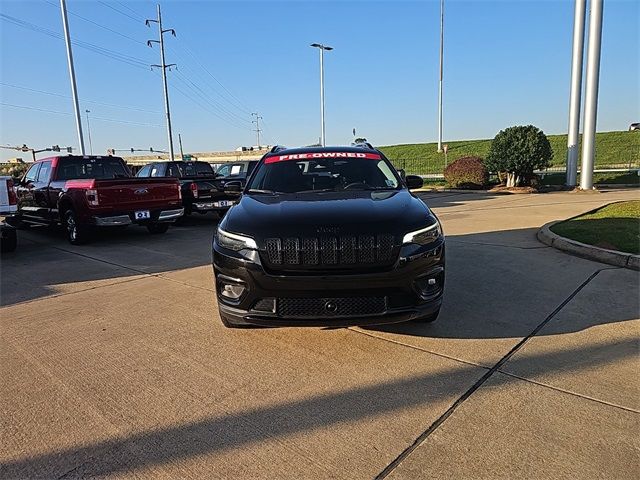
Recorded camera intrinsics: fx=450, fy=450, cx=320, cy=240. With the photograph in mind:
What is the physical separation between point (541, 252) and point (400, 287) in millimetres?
4789

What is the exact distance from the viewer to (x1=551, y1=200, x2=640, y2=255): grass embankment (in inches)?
267

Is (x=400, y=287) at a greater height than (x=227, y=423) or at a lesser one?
greater

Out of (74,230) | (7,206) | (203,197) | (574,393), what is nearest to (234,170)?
(203,197)

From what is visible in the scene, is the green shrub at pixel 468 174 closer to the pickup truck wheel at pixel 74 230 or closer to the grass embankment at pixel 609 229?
the grass embankment at pixel 609 229

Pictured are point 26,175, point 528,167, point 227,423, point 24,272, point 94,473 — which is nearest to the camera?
point 94,473

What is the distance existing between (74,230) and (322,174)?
6.75 meters

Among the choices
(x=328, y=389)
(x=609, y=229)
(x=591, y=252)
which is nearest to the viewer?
(x=328, y=389)

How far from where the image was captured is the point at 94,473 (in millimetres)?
2322

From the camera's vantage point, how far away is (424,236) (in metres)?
3.54

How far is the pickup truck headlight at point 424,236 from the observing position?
3454mm

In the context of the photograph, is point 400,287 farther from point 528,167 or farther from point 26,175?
point 528,167

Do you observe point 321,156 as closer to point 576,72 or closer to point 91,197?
point 91,197

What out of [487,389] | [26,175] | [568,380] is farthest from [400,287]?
[26,175]

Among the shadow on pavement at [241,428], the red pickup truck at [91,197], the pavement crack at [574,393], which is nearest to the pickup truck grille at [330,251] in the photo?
the shadow on pavement at [241,428]
